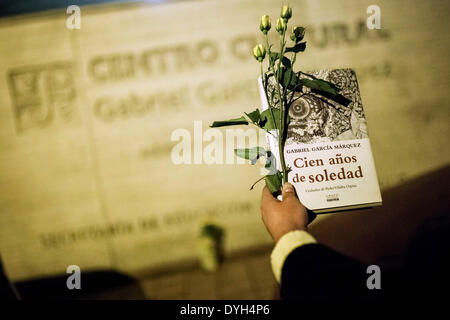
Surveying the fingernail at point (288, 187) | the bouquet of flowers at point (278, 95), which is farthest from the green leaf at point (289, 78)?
the fingernail at point (288, 187)

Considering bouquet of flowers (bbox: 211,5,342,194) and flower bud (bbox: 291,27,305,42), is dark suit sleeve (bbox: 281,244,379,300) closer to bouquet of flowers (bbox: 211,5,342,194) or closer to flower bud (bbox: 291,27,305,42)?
bouquet of flowers (bbox: 211,5,342,194)

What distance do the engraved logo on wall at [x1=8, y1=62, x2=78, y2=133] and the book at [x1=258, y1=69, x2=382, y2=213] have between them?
11.3 ft

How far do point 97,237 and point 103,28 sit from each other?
285 cm

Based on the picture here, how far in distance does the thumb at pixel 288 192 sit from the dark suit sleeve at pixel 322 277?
0.58 ft

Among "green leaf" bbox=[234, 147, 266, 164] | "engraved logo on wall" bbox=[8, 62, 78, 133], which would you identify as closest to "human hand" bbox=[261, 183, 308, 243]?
"green leaf" bbox=[234, 147, 266, 164]

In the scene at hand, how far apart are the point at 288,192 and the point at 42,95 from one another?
3.82 m

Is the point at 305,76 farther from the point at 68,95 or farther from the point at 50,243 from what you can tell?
the point at 50,243

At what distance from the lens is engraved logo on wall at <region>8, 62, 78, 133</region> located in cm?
351

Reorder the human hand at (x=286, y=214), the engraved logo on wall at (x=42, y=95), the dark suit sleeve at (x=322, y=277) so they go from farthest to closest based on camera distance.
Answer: the engraved logo on wall at (x=42, y=95)
the human hand at (x=286, y=214)
the dark suit sleeve at (x=322, y=277)

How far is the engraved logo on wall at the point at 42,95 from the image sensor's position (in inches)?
138

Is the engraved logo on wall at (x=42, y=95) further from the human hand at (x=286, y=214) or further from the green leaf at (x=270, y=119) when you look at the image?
the human hand at (x=286, y=214)

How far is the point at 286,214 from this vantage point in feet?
2.93

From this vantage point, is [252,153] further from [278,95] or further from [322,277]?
[322,277]
